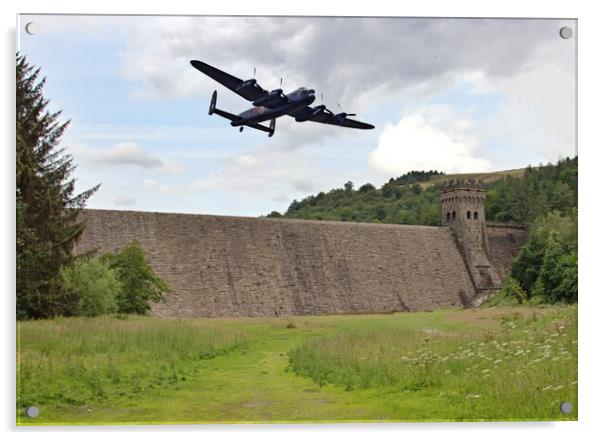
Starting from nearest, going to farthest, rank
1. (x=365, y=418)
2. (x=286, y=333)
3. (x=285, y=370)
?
(x=365, y=418) → (x=285, y=370) → (x=286, y=333)

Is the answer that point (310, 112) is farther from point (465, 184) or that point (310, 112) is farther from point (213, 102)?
point (465, 184)

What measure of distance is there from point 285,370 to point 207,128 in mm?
2781

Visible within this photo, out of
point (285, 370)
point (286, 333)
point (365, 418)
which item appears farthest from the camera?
point (286, 333)

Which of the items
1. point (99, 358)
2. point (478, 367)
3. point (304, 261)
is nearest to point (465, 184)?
point (478, 367)

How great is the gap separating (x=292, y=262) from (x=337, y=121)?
5686 mm

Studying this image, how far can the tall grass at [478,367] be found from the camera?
24.1ft

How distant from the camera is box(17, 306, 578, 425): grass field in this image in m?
7.29

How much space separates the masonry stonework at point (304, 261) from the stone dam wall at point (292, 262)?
0.02m

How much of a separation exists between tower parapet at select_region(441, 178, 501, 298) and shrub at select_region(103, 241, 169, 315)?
4082mm

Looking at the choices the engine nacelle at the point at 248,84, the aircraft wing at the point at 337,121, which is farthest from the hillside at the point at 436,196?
the engine nacelle at the point at 248,84

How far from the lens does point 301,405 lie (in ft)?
24.1

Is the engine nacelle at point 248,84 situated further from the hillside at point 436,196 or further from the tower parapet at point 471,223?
the tower parapet at point 471,223

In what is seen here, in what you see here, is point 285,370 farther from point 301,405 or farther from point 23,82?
point 23,82

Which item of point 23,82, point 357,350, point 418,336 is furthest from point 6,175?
point 418,336
